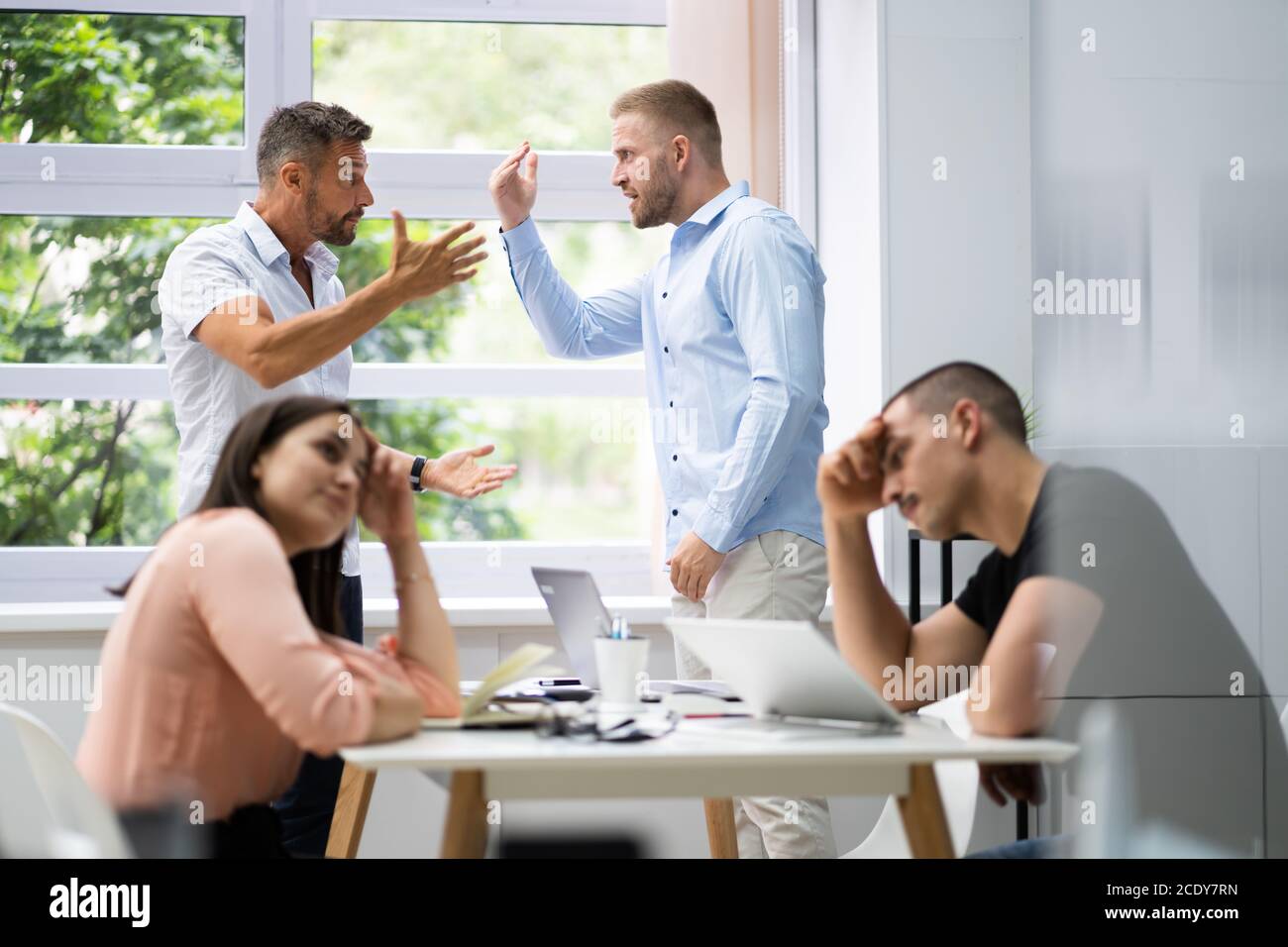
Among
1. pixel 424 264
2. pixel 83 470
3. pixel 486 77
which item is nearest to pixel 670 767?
pixel 424 264

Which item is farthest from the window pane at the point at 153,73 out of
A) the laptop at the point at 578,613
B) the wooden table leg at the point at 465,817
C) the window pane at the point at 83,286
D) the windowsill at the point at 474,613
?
the wooden table leg at the point at 465,817

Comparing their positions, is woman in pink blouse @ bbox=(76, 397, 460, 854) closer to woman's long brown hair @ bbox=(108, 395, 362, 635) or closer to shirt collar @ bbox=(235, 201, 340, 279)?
woman's long brown hair @ bbox=(108, 395, 362, 635)

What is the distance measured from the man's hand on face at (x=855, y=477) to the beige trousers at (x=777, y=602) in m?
0.30

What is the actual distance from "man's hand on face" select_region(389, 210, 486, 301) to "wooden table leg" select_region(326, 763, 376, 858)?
70cm

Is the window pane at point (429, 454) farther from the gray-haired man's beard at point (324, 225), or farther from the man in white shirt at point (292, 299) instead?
the gray-haired man's beard at point (324, 225)

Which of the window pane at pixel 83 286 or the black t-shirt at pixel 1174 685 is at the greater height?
the window pane at pixel 83 286

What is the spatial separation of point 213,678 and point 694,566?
93 cm

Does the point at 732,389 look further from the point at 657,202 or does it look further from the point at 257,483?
the point at 257,483

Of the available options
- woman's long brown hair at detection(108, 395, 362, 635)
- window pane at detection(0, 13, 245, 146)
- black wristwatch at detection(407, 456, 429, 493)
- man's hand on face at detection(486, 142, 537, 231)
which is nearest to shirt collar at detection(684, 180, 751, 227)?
man's hand on face at detection(486, 142, 537, 231)

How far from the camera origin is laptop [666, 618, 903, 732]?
56.6 inches

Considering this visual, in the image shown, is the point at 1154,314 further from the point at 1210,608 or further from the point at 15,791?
the point at 15,791

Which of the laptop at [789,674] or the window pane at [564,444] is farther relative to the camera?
the window pane at [564,444]

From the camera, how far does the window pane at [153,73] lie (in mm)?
3441

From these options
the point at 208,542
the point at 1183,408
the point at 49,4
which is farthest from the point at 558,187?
the point at 208,542
